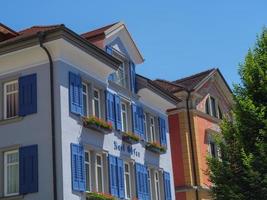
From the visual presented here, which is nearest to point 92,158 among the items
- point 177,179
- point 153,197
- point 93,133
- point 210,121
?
point 93,133

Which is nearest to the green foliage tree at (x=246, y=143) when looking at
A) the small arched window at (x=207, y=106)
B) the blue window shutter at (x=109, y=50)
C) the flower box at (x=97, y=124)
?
the flower box at (x=97, y=124)

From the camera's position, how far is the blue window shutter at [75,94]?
78.8 feet

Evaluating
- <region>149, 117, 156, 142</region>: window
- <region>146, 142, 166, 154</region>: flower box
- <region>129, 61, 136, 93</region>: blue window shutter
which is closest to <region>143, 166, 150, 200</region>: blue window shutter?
<region>146, 142, 166, 154</region>: flower box

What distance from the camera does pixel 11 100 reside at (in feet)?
80.8

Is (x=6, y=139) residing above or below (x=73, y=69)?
below

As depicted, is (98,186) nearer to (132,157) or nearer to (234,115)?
(132,157)

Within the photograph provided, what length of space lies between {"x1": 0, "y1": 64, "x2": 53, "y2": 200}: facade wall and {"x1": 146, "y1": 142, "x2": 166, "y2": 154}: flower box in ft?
24.7

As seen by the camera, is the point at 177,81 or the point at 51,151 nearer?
the point at 51,151

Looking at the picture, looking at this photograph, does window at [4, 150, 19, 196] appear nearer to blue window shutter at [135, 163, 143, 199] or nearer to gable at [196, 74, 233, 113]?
blue window shutter at [135, 163, 143, 199]

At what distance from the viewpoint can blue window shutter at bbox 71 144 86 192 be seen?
23047mm

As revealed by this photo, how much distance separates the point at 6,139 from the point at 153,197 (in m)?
8.97

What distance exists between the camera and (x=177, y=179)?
1374 inches

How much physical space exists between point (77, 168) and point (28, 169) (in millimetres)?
1838

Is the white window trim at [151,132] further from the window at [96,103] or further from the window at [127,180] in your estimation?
the window at [96,103]
